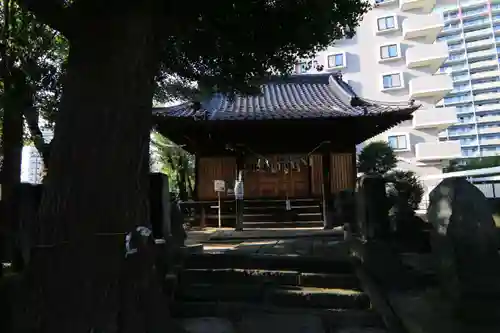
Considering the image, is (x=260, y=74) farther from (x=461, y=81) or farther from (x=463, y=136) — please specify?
(x=461, y=81)

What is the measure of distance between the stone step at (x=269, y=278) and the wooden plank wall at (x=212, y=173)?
30.0 feet

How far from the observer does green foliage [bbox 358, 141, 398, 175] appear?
1722 centimetres

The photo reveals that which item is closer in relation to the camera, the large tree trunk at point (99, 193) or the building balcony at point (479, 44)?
the large tree trunk at point (99, 193)

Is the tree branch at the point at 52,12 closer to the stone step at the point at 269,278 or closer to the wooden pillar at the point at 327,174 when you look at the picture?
the stone step at the point at 269,278

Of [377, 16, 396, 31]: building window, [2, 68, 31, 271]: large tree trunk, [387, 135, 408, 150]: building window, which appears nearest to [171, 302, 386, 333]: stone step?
[2, 68, 31, 271]: large tree trunk

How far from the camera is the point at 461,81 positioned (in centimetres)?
6500

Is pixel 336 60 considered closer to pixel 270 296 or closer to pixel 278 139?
pixel 278 139

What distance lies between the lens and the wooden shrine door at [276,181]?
14.2m

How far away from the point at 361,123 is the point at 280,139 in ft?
9.43

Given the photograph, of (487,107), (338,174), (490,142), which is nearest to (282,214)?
(338,174)

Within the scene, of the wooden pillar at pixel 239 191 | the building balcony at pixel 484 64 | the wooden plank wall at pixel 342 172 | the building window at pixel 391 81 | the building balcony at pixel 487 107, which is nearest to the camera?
the wooden pillar at pixel 239 191

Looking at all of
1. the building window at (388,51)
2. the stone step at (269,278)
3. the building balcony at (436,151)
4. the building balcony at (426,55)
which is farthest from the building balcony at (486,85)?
the stone step at (269,278)

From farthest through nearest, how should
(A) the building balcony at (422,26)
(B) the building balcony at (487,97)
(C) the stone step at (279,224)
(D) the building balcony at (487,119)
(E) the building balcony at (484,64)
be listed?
(E) the building balcony at (484,64) → (B) the building balcony at (487,97) → (D) the building balcony at (487,119) → (A) the building balcony at (422,26) → (C) the stone step at (279,224)

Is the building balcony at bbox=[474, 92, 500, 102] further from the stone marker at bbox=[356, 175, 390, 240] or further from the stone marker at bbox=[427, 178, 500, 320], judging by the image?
the stone marker at bbox=[427, 178, 500, 320]
